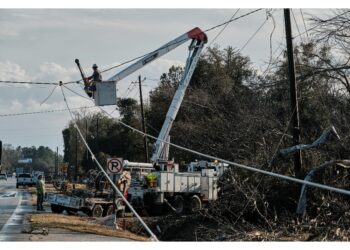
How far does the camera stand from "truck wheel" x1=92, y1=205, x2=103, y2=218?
945 inches

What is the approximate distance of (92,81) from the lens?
2116cm

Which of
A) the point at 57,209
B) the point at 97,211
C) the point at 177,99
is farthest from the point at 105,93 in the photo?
the point at 57,209

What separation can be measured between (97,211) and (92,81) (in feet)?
19.1

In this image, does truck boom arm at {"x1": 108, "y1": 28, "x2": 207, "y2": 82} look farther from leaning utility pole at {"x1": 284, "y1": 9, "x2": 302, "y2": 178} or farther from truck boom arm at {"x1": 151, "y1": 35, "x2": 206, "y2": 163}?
leaning utility pole at {"x1": 284, "y1": 9, "x2": 302, "y2": 178}

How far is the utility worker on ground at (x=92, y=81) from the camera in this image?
69.2 feet

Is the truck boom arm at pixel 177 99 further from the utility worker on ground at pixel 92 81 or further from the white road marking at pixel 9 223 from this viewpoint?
the white road marking at pixel 9 223

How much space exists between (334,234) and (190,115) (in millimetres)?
33371

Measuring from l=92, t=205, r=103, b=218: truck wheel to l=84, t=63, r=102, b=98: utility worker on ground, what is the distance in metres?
5.15

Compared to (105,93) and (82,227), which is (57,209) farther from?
(82,227)

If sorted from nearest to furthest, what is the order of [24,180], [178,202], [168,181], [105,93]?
[105,93] → [168,181] → [178,202] → [24,180]

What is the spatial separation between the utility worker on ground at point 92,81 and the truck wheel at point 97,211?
5152 mm

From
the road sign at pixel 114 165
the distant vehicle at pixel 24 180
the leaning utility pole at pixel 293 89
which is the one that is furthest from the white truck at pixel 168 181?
the distant vehicle at pixel 24 180
